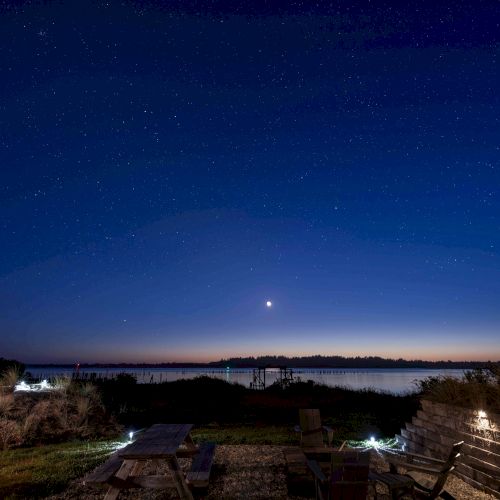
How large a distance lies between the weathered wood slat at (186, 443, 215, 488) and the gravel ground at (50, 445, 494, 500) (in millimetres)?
414

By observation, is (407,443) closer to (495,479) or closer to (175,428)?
(495,479)

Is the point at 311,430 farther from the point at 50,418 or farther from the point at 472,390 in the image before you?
the point at 50,418

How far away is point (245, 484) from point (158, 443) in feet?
6.15

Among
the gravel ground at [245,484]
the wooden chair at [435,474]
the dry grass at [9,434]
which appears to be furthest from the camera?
the dry grass at [9,434]

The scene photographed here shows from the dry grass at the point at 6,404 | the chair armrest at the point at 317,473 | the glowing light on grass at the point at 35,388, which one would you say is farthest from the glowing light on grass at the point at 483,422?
the glowing light on grass at the point at 35,388

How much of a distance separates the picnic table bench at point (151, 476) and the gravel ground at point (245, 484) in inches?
18.1

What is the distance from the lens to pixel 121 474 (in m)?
5.34

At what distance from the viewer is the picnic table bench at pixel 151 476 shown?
489 centimetres

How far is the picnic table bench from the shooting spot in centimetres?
489

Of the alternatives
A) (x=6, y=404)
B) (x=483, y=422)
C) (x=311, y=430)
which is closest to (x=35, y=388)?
(x=6, y=404)

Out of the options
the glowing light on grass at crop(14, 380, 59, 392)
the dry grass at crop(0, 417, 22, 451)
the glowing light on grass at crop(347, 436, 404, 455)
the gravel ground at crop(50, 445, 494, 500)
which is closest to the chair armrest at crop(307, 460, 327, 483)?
the gravel ground at crop(50, 445, 494, 500)

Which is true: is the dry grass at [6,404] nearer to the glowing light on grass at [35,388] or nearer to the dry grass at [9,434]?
the dry grass at [9,434]

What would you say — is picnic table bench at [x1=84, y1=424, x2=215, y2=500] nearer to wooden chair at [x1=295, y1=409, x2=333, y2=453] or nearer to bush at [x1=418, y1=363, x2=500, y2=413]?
wooden chair at [x1=295, y1=409, x2=333, y2=453]

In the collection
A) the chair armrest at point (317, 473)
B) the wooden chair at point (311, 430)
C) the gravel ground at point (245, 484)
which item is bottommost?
the gravel ground at point (245, 484)
